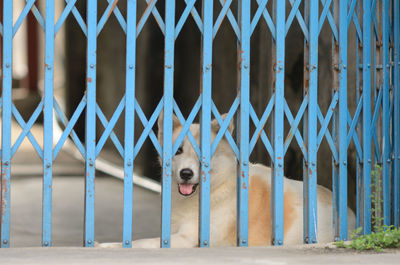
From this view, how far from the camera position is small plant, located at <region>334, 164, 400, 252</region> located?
372 centimetres

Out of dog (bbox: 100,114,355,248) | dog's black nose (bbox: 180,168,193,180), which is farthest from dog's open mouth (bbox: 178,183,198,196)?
dog's black nose (bbox: 180,168,193,180)

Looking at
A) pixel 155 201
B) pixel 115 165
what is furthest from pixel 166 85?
pixel 115 165

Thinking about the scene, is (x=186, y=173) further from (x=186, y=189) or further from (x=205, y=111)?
(x=205, y=111)

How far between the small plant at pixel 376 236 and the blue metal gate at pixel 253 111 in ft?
0.24

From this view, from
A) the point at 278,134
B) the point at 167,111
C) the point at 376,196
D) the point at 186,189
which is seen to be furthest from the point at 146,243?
the point at 376,196

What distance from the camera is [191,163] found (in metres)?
4.41

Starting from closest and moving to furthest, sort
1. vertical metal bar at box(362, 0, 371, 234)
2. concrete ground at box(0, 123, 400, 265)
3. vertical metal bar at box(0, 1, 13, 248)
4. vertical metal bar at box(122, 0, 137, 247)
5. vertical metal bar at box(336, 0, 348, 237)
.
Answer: concrete ground at box(0, 123, 400, 265)
vertical metal bar at box(0, 1, 13, 248)
vertical metal bar at box(122, 0, 137, 247)
vertical metal bar at box(336, 0, 348, 237)
vertical metal bar at box(362, 0, 371, 234)

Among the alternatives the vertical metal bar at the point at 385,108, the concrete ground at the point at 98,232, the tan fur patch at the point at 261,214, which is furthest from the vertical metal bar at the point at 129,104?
the vertical metal bar at the point at 385,108

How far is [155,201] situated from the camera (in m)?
8.27

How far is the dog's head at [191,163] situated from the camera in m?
4.39

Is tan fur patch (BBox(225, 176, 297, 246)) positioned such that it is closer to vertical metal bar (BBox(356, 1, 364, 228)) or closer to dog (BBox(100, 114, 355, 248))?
dog (BBox(100, 114, 355, 248))

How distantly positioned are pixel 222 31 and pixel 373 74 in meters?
4.25

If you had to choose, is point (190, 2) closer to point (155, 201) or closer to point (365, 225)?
point (365, 225)

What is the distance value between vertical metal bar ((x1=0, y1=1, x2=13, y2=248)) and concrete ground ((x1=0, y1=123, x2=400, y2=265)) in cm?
19
